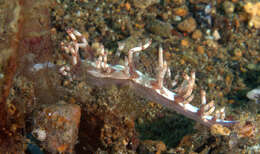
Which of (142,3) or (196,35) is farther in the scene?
(196,35)

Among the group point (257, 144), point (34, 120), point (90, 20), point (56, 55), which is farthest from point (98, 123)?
point (90, 20)

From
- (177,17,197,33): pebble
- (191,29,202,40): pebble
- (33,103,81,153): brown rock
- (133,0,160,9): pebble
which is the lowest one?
(33,103,81,153): brown rock

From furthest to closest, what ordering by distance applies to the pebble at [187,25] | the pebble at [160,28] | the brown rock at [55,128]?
the pebble at [187,25], the pebble at [160,28], the brown rock at [55,128]

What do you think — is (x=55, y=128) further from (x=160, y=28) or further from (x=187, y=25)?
(x=187, y=25)

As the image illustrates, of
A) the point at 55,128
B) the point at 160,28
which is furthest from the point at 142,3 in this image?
the point at 55,128

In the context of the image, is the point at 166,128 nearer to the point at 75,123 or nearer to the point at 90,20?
the point at 75,123

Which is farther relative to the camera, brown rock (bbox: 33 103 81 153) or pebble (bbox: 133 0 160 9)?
pebble (bbox: 133 0 160 9)

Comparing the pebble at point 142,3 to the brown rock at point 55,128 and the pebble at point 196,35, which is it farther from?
the brown rock at point 55,128

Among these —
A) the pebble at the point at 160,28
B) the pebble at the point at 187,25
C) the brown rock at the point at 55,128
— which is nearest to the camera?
the brown rock at the point at 55,128

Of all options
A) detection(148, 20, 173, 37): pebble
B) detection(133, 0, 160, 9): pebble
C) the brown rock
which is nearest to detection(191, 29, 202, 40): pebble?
detection(148, 20, 173, 37): pebble

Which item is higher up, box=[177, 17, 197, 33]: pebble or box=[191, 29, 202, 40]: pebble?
box=[177, 17, 197, 33]: pebble

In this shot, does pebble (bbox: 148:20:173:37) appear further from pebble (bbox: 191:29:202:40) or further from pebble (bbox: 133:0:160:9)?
pebble (bbox: 191:29:202:40)

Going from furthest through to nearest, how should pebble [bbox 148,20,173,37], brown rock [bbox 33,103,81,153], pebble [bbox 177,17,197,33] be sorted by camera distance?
pebble [bbox 177,17,197,33] < pebble [bbox 148,20,173,37] < brown rock [bbox 33,103,81,153]

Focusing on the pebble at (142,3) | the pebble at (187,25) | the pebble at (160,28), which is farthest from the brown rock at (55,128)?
the pebble at (187,25)
